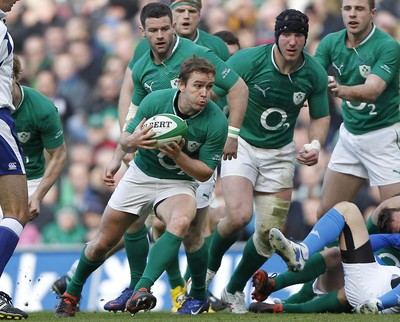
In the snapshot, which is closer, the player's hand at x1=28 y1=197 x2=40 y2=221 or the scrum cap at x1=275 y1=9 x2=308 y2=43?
the player's hand at x1=28 y1=197 x2=40 y2=221

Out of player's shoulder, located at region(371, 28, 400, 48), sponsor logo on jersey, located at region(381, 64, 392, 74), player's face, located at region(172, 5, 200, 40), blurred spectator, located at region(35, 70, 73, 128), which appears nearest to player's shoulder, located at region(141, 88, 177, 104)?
player's face, located at region(172, 5, 200, 40)

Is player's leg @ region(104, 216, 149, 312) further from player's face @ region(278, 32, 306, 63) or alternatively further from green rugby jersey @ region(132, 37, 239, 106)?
player's face @ region(278, 32, 306, 63)

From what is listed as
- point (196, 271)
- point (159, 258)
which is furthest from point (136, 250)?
point (159, 258)

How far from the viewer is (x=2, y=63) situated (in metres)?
7.23

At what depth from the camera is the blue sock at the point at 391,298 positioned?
7.70 metres

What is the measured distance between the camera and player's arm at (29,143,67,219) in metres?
8.38

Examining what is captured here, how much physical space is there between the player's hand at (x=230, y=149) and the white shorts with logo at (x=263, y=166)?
1.57 ft

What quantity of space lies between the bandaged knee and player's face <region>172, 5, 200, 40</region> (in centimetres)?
163

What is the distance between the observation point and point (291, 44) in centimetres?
861

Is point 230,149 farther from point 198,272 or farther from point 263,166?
point 198,272

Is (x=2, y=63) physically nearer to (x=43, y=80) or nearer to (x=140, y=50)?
(x=140, y=50)

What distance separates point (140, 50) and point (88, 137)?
4957mm

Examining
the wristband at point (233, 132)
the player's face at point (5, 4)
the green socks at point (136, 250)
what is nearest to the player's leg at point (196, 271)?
the green socks at point (136, 250)

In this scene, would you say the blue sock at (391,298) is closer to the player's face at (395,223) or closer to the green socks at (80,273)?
the player's face at (395,223)
